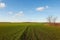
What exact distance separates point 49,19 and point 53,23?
3.50 m

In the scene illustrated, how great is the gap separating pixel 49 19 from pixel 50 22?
234 centimetres

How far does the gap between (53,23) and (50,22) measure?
2.91 metres

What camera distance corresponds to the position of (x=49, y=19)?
75.6m

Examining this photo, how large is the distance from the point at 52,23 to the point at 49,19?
3105 mm

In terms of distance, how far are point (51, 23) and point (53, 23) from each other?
1.22m

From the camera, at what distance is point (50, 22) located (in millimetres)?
76812

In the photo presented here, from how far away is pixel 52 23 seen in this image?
74500 mm

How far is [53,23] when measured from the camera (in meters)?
74.3

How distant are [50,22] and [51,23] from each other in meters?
2.09

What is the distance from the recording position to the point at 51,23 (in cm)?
7481

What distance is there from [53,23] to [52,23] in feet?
1.95
